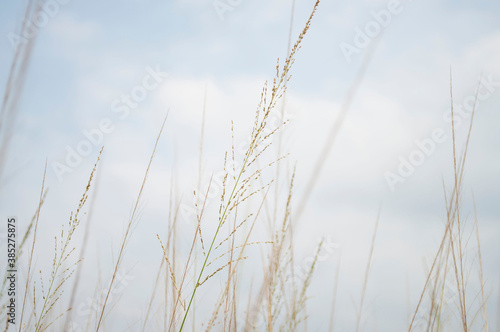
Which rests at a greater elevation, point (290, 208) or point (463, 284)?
point (290, 208)

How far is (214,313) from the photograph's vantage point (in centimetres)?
128

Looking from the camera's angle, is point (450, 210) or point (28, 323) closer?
point (28, 323)

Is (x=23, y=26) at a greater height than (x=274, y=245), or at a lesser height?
greater

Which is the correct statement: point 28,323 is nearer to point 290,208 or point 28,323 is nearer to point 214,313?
point 214,313

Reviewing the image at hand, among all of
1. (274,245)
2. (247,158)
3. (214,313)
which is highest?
(247,158)

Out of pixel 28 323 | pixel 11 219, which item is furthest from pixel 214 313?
pixel 11 219

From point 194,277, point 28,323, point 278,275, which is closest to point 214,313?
point 278,275

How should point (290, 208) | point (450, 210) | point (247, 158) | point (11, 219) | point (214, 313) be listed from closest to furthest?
point (247, 158)
point (214, 313)
point (290, 208)
point (450, 210)
point (11, 219)

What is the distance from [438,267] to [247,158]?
1.13 metres

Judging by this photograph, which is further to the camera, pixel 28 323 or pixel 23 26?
pixel 28 323

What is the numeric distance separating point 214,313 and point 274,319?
447 mm

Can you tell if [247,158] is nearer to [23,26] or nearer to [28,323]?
[23,26]

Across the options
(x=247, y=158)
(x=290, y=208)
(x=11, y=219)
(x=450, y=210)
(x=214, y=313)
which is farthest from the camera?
(x=11, y=219)

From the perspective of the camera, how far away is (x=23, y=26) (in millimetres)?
1167
